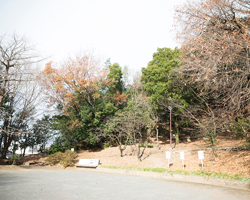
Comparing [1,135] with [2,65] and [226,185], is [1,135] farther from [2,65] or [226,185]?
[226,185]

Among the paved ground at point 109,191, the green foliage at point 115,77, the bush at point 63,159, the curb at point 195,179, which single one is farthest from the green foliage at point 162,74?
the paved ground at point 109,191

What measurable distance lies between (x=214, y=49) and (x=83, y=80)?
51.1 ft

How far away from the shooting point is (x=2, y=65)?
43.8 feet

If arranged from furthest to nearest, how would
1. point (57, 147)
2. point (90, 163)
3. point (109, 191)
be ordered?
1. point (57, 147)
2. point (90, 163)
3. point (109, 191)

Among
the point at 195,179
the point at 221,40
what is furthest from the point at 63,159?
the point at 221,40

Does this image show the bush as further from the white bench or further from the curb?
the curb

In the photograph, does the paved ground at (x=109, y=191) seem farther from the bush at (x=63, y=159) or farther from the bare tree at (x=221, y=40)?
the bush at (x=63, y=159)

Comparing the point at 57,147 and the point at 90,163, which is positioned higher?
the point at 57,147

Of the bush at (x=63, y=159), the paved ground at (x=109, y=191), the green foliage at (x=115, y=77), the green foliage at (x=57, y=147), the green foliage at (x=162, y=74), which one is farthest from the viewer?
the green foliage at (x=115, y=77)

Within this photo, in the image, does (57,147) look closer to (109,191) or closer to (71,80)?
(71,80)

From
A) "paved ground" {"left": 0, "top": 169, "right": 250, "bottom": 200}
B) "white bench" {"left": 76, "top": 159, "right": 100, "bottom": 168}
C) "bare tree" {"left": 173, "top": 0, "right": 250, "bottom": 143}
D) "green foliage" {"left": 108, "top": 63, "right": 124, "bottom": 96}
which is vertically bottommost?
"white bench" {"left": 76, "top": 159, "right": 100, "bottom": 168}

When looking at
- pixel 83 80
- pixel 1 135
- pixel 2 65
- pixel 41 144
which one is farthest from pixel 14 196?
pixel 41 144

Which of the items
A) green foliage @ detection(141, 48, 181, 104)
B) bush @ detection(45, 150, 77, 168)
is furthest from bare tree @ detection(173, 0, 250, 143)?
bush @ detection(45, 150, 77, 168)

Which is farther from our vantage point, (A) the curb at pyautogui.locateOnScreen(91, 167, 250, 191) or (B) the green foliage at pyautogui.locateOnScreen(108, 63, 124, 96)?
(B) the green foliage at pyautogui.locateOnScreen(108, 63, 124, 96)
